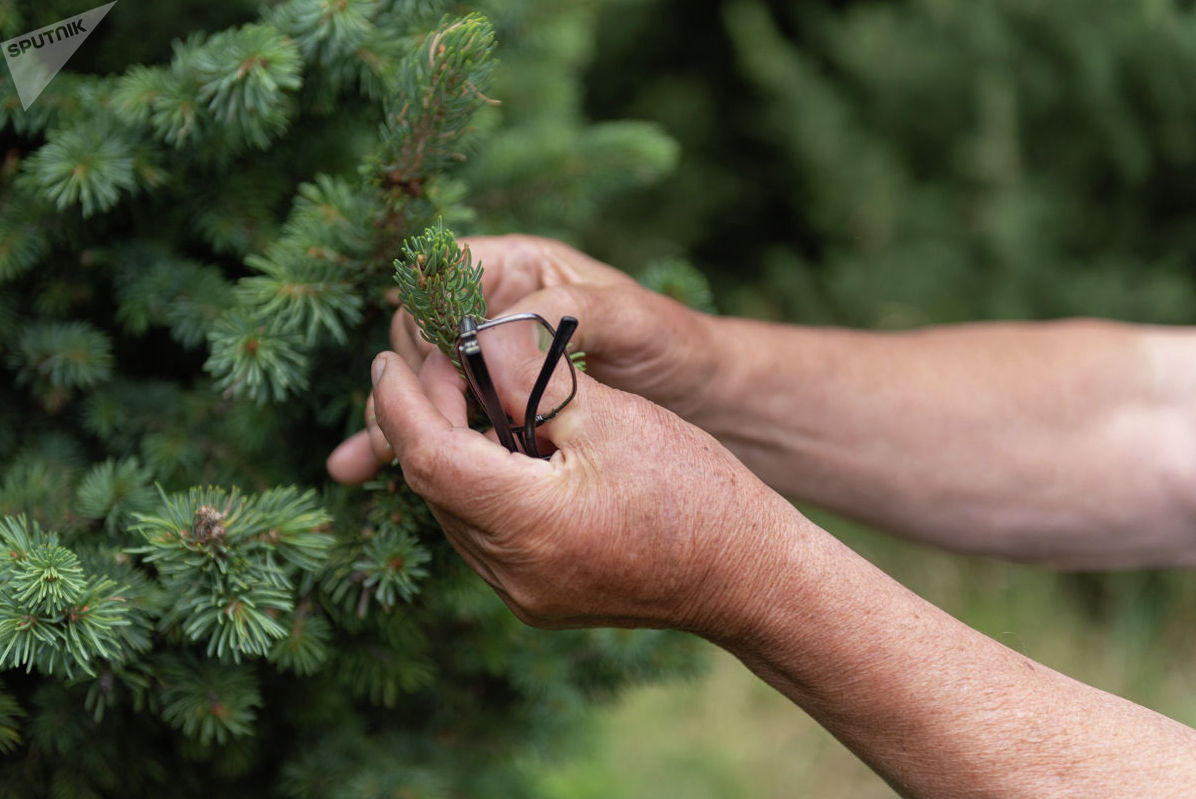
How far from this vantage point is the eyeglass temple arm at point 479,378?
791mm

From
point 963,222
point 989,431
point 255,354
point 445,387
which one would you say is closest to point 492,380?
point 445,387

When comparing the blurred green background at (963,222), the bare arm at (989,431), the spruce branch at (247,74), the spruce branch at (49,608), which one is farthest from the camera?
the blurred green background at (963,222)

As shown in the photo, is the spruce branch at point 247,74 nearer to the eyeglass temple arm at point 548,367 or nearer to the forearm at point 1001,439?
the eyeglass temple arm at point 548,367

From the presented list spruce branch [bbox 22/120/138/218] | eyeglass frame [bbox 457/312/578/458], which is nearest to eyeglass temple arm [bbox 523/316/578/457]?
eyeglass frame [bbox 457/312/578/458]

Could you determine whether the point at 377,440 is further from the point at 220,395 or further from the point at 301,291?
the point at 220,395

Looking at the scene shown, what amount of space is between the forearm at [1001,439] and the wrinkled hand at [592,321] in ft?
0.77

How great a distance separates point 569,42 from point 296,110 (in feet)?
2.66

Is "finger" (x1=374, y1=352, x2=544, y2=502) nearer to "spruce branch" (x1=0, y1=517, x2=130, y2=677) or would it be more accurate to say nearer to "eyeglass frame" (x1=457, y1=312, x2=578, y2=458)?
"eyeglass frame" (x1=457, y1=312, x2=578, y2=458)

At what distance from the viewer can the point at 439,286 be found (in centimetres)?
79

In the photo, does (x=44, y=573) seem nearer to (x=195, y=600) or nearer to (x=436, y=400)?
(x=195, y=600)

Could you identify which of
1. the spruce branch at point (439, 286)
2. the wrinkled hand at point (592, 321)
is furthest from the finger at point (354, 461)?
the spruce branch at point (439, 286)

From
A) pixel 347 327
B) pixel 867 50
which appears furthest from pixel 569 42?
pixel 867 50

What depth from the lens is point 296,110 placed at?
3.65 ft

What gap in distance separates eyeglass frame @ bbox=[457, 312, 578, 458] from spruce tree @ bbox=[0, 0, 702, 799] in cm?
7
